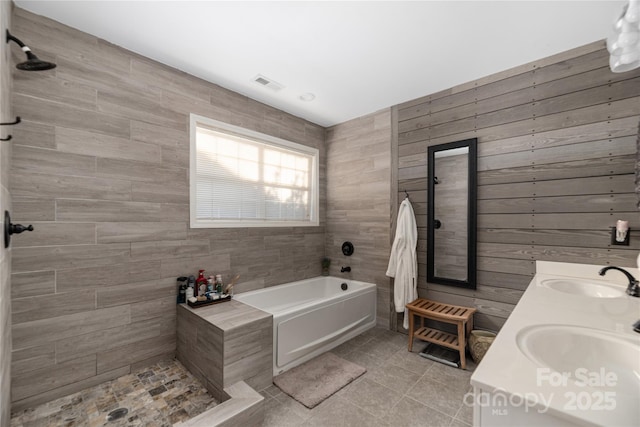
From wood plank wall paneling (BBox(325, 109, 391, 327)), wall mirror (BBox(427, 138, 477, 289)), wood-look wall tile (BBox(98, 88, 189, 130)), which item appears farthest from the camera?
wood plank wall paneling (BBox(325, 109, 391, 327))

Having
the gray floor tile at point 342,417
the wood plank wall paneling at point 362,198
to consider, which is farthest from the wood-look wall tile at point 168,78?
the gray floor tile at point 342,417

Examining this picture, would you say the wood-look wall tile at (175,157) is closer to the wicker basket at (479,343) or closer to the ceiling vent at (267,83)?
the ceiling vent at (267,83)

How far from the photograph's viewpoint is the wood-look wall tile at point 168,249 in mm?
2318

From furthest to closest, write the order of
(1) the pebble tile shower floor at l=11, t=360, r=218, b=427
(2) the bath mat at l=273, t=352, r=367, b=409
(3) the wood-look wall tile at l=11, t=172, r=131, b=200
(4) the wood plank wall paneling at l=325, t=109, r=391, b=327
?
1. (4) the wood plank wall paneling at l=325, t=109, r=391, b=327
2. (2) the bath mat at l=273, t=352, r=367, b=409
3. (3) the wood-look wall tile at l=11, t=172, r=131, b=200
4. (1) the pebble tile shower floor at l=11, t=360, r=218, b=427

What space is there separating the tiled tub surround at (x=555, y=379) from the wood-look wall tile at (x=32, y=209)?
2.64m

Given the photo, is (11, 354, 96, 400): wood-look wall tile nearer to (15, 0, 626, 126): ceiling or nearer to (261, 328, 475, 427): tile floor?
(261, 328, 475, 427): tile floor

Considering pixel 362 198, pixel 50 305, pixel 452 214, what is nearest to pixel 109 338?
pixel 50 305

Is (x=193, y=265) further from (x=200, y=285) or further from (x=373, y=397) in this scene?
(x=373, y=397)

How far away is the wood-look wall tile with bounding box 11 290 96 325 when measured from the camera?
1819 millimetres

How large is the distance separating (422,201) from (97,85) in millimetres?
3140

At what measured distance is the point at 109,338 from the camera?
2158mm

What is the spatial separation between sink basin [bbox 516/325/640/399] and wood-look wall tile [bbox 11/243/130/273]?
8.66 feet

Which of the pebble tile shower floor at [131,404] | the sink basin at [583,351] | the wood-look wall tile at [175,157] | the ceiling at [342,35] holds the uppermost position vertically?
the ceiling at [342,35]

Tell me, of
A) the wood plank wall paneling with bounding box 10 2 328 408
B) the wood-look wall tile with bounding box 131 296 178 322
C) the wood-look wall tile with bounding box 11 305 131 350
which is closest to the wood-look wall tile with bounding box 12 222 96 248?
the wood plank wall paneling with bounding box 10 2 328 408
